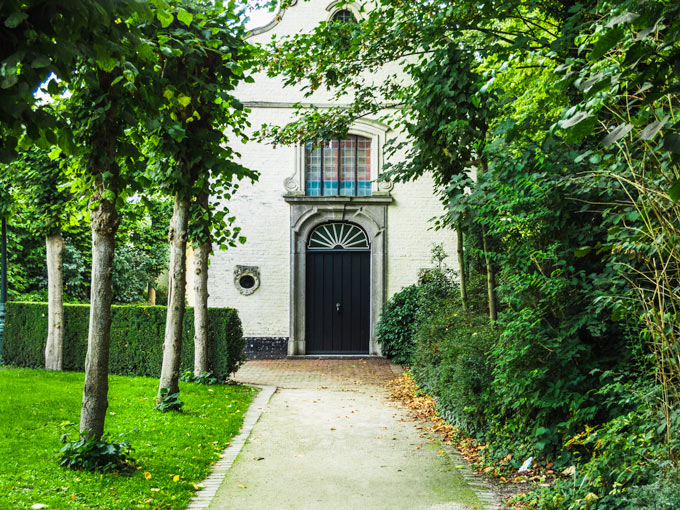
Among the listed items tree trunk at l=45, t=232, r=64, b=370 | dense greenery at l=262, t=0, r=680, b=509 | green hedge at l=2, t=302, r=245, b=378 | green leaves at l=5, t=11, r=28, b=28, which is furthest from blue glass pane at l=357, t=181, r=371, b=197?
green leaves at l=5, t=11, r=28, b=28

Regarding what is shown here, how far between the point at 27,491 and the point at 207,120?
459cm

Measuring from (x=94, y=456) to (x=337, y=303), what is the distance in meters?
10.6

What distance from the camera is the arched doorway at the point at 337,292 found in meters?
15.1

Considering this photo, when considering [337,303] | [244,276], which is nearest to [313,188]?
[244,276]

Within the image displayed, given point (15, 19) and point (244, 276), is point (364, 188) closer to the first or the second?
point (244, 276)

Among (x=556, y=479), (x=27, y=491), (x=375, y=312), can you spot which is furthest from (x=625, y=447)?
(x=375, y=312)

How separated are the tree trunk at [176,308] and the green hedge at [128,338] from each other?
262cm

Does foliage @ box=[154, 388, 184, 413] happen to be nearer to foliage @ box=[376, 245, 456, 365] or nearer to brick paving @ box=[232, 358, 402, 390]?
brick paving @ box=[232, 358, 402, 390]

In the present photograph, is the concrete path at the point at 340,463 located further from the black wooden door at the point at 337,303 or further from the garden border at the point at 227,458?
the black wooden door at the point at 337,303

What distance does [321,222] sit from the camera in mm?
15211

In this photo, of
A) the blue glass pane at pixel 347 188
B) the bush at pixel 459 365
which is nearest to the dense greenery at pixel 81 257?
the blue glass pane at pixel 347 188

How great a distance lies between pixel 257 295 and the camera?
14922 mm

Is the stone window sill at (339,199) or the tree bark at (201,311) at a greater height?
the stone window sill at (339,199)

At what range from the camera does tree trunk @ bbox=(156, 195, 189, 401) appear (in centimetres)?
742
